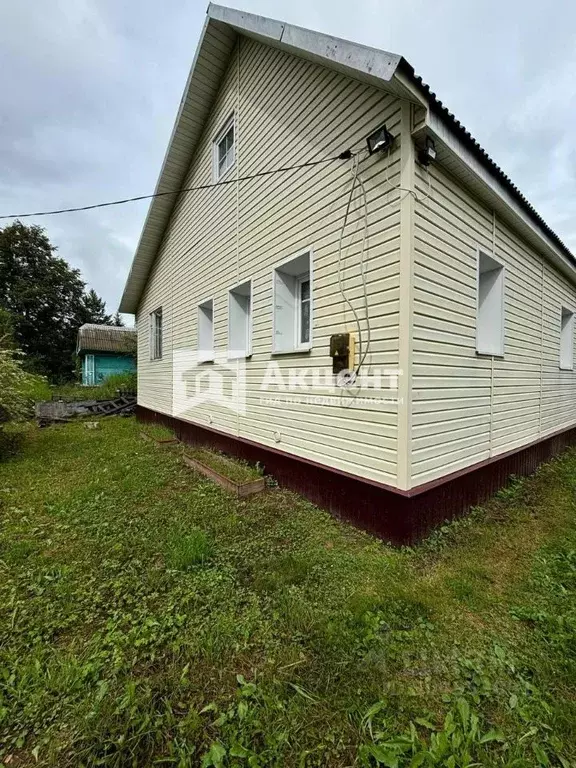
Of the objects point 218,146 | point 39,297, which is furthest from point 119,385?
point 39,297

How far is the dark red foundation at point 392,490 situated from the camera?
10.1ft

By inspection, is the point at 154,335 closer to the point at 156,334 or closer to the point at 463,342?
the point at 156,334

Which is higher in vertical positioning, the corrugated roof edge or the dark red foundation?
the corrugated roof edge

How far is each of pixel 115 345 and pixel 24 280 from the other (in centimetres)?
1444

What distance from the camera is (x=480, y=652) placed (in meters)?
1.98

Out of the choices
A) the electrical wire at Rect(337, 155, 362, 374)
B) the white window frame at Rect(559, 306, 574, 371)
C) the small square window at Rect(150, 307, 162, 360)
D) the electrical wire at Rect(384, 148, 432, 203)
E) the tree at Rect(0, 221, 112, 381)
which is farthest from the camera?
the tree at Rect(0, 221, 112, 381)

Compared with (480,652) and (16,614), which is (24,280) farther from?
(480,652)

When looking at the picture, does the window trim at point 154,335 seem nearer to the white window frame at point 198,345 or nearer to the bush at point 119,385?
the white window frame at point 198,345

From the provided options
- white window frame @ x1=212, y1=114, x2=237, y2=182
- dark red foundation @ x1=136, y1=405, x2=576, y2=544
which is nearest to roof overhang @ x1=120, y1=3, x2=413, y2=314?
white window frame @ x1=212, y1=114, x2=237, y2=182

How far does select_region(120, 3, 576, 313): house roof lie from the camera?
2.86m

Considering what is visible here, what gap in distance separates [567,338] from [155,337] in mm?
10970

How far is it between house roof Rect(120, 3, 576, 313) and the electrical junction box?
204cm

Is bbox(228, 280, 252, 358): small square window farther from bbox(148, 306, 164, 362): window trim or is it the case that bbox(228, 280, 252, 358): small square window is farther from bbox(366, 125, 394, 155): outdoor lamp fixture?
bbox(148, 306, 164, 362): window trim

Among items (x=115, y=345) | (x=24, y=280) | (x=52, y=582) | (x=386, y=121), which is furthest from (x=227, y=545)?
(x=24, y=280)
